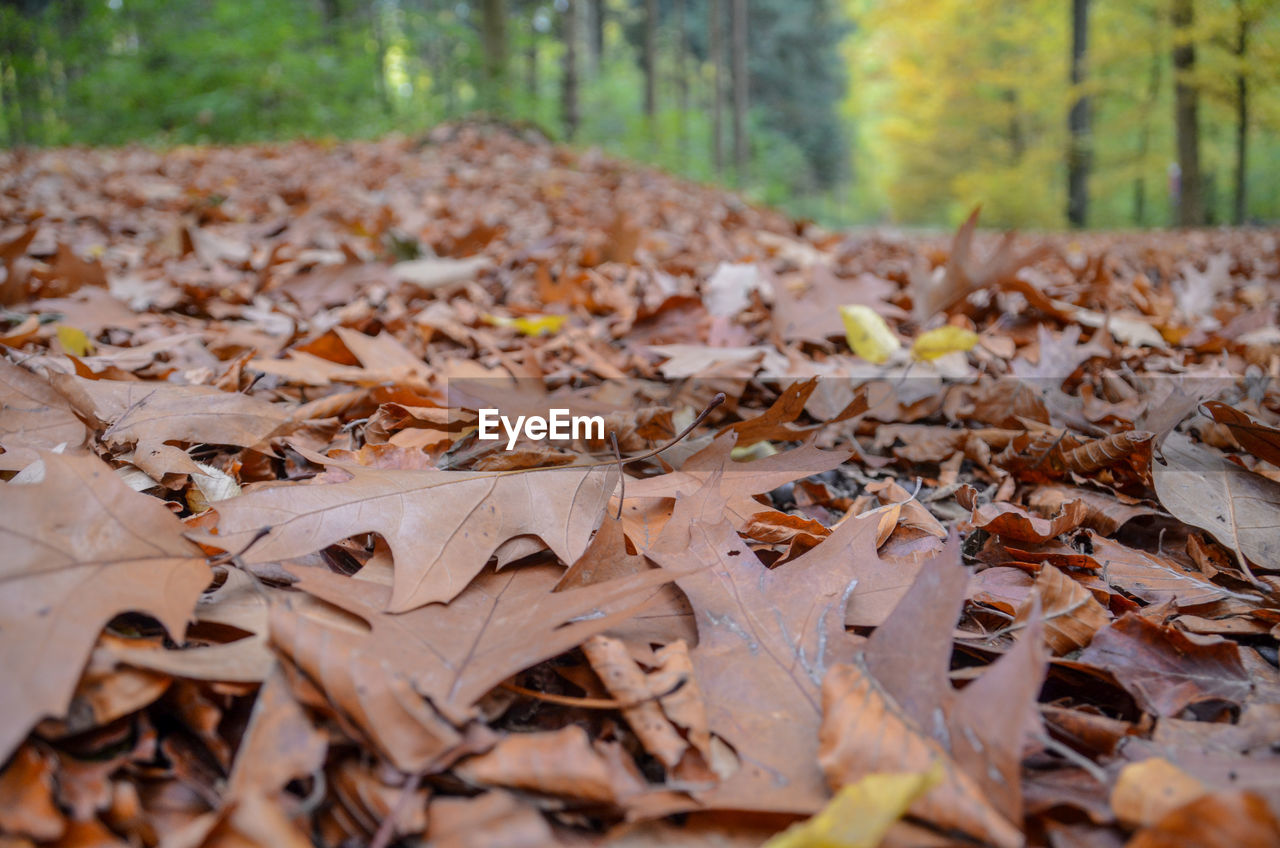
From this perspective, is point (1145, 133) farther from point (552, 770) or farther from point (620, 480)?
point (552, 770)

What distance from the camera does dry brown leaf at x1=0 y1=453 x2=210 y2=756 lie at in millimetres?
637

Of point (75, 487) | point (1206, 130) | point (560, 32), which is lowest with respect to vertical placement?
point (75, 487)

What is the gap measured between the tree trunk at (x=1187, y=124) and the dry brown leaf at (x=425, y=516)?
1520 centimetres

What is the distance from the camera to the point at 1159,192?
2228 centimetres

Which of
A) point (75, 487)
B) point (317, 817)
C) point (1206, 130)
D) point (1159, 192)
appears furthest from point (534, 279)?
point (1159, 192)

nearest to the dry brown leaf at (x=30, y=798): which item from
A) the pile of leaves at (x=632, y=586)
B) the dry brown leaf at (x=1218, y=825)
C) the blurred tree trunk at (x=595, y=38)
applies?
the pile of leaves at (x=632, y=586)

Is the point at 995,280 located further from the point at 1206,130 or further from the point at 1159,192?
the point at 1159,192

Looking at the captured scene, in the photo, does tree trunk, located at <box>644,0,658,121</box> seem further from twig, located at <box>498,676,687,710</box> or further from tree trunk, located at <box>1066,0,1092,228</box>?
twig, located at <box>498,676,687,710</box>

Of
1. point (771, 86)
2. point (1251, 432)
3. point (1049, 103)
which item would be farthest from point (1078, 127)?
point (1251, 432)

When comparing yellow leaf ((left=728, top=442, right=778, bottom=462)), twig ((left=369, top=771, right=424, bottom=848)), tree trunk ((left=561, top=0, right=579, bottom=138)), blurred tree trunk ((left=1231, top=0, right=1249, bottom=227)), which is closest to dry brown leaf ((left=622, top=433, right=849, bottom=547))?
yellow leaf ((left=728, top=442, right=778, bottom=462))

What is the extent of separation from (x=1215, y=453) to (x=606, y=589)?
110 centimetres

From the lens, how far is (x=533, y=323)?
2.01 meters

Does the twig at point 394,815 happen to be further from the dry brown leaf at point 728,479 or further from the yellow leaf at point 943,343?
the yellow leaf at point 943,343

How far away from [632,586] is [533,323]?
1.34m
